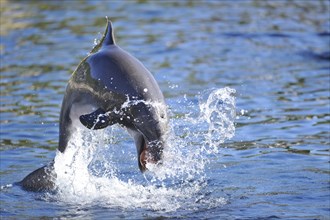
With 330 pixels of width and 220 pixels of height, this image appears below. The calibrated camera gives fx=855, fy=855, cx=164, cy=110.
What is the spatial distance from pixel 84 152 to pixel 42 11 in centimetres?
1241

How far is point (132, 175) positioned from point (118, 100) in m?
1.94

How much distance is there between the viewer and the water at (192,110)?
8094mm

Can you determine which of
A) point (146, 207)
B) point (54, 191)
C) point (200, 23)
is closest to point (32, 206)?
point (54, 191)

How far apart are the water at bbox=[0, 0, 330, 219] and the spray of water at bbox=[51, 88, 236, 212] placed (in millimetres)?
16

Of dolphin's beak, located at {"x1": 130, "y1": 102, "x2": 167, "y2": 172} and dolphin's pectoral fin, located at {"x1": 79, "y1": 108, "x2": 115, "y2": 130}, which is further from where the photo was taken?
dolphin's pectoral fin, located at {"x1": 79, "y1": 108, "x2": 115, "y2": 130}

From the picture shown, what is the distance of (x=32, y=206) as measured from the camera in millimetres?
7949

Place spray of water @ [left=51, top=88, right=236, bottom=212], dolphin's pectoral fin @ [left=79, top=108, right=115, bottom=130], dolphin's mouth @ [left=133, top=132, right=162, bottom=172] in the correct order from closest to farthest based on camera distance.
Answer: dolphin's mouth @ [left=133, top=132, right=162, bottom=172] < dolphin's pectoral fin @ [left=79, top=108, right=115, bottom=130] < spray of water @ [left=51, top=88, right=236, bottom=212]

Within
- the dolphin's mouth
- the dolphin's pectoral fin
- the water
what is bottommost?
A: the water

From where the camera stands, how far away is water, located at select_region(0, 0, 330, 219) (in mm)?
8094

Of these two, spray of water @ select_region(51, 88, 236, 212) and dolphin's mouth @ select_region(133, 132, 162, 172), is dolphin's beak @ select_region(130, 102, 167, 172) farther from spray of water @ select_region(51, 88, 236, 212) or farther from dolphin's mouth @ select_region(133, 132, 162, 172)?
spray of water @ select_region(51, 88, 236, 212)

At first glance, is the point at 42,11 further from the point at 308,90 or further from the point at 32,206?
the point at 32,206

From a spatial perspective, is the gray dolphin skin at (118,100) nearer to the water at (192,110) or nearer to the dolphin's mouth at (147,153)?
the dolphin's mouth at (147,153)

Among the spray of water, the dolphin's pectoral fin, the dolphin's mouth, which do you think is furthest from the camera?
the spray of water

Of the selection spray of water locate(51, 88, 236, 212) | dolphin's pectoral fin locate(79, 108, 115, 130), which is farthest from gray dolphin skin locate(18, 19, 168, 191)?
spray of water locate(51, 88, 236, 212)
